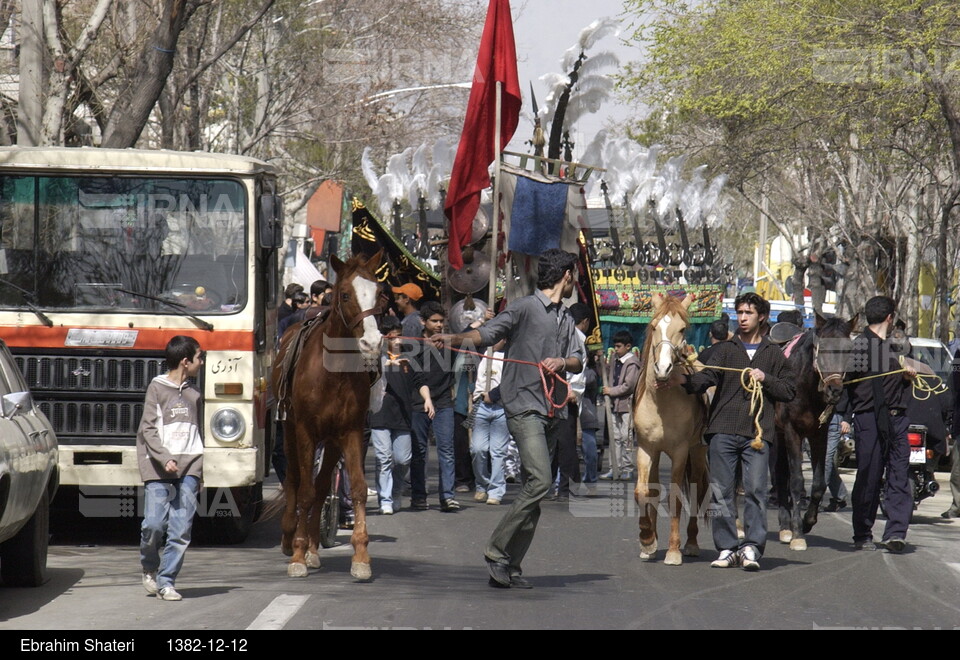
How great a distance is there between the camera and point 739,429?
33.7 feet

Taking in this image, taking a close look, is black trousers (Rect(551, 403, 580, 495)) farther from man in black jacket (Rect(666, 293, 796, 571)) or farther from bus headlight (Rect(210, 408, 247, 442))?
bus headlight (Rect(210, 408, 247, 442))

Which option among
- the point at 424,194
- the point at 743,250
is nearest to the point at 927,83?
A: the point at 424,194

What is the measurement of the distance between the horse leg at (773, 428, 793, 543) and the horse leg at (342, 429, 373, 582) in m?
3.90

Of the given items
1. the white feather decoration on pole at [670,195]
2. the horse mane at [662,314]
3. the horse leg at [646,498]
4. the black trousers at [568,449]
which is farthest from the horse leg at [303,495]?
the white feather decoration on pole at [670,195]

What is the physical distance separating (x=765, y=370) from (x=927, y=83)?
9.20m

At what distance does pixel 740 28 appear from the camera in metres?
21.2

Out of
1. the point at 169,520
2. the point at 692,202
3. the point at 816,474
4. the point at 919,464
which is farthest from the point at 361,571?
the point at 692,202

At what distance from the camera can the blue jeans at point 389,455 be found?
1323cm

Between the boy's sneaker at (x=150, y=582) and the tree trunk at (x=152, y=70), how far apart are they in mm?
7033

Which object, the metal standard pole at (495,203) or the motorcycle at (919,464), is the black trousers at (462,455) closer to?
the metal standard pole at (495,203)

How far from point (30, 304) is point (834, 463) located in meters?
8.22

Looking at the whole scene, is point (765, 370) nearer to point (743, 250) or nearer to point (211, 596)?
point (211, 596)

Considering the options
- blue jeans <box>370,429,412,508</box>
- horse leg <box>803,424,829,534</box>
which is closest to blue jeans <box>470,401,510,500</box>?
blue jeans <box>370,429,412,508</box>

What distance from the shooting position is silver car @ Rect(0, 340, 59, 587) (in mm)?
7988
